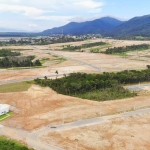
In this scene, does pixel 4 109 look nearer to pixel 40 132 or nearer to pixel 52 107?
pixel 52 107

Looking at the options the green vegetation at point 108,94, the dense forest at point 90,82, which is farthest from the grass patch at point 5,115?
the green vegetation at point 108,94

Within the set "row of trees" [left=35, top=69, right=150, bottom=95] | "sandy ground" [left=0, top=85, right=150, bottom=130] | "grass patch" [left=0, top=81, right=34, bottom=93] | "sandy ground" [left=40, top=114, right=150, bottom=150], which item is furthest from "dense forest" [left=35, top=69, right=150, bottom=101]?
"sandy ground" [left=40, top=114, right=150, bottom=150]

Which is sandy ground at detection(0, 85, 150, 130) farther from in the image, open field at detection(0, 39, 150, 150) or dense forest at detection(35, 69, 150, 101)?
dense forest at detection(35, 69, 150, 101)

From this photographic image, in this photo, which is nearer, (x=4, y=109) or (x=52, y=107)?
(x=4, y=109)

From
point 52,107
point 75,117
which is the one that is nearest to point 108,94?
point 52,107

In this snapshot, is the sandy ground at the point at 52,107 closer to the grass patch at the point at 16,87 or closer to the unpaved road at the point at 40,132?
the unpaved road at the point at 40,132

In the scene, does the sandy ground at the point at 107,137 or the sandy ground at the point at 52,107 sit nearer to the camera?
the sandy ground at the point at 107,137
